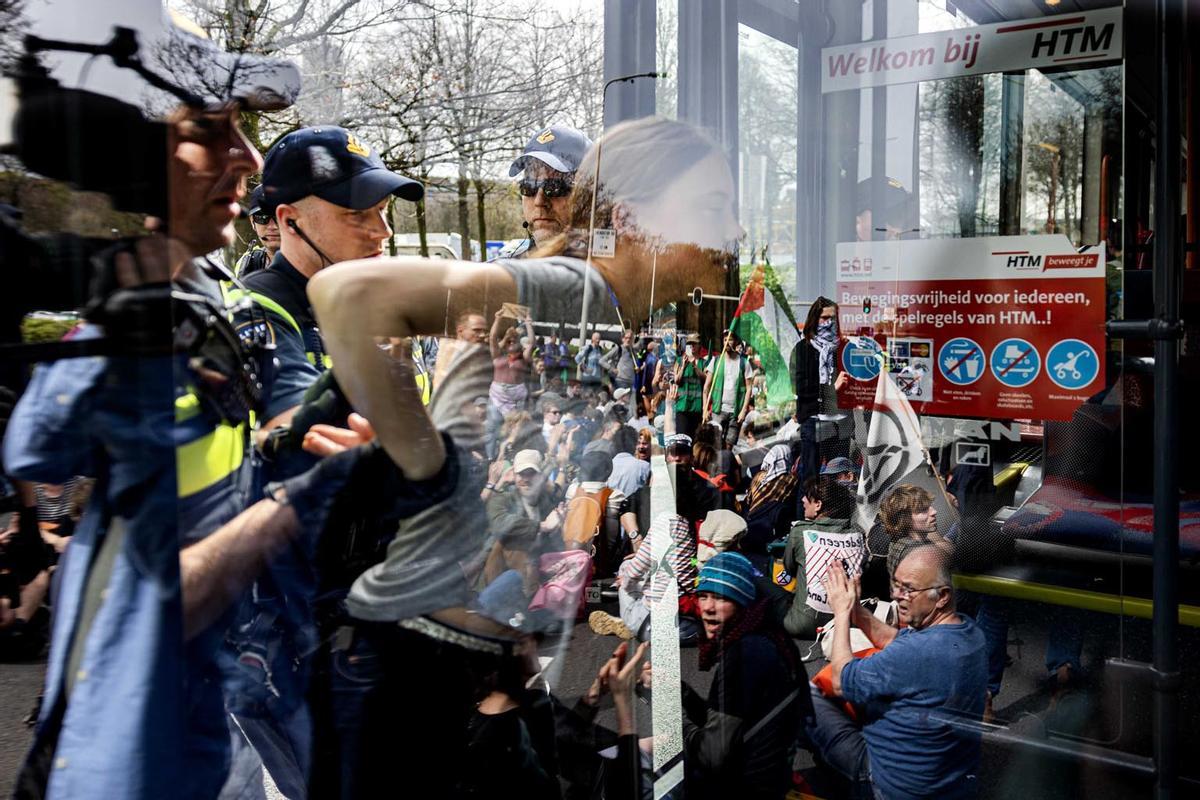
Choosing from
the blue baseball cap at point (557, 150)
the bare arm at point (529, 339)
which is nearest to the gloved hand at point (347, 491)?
the bare arm at point (529, 339)

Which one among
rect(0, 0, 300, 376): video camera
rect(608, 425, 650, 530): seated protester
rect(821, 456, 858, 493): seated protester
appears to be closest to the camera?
rect(0, 0, 300, 376): video camera

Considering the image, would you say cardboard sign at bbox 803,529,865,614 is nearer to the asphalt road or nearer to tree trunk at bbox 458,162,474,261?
tree trunk at bbox 458,162,474,261

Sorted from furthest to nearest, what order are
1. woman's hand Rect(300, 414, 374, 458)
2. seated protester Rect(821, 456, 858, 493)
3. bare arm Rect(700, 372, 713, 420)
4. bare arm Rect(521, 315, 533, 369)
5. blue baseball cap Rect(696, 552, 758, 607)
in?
seated protester Rect(821, 456, 858, 493) < blue baseball cap Rect(696, 552, 758, 607) < bare arm Rect(700, 372, 713, 420) < bare arm Rect(521, 315, 533, 369) < woman's hand Rect(300, 414, 374, 458)

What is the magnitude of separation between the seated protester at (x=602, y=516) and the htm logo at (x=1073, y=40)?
996 mm

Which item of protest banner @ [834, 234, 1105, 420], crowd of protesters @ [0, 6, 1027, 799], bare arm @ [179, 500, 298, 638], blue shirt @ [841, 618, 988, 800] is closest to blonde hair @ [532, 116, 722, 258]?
crowd of protesters @ [0, 6, 1027, 799]

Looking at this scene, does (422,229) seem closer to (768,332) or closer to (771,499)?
(768,332)

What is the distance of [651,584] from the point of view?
5.33 feet

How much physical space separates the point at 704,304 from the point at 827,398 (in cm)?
38

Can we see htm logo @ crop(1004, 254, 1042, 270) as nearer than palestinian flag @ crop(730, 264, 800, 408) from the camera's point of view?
Yes

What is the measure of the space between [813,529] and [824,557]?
57 mm

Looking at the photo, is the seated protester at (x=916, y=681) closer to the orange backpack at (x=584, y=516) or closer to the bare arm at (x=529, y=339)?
the orange backpack at (x=584, y=516)

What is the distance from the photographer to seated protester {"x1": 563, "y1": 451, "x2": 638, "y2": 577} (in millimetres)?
1479

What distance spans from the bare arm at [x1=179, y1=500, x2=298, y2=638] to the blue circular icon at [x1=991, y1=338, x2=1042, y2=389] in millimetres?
1166

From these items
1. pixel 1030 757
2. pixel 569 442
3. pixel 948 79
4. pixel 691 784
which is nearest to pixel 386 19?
pixel 569 442
